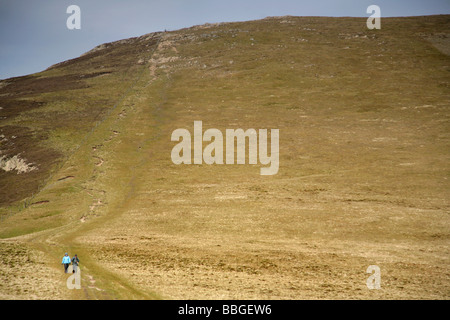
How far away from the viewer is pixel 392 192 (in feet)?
150

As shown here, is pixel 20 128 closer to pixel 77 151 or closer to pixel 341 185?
pixel 77 151

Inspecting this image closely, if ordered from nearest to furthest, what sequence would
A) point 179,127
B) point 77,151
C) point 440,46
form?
point 77,151 < point 179,127 < point 440,46

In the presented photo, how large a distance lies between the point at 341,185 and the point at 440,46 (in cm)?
7846

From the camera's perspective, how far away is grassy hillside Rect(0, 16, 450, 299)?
29.6m

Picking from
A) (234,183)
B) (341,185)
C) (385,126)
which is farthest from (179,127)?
(385,126)

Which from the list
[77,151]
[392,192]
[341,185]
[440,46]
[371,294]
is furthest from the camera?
[440,46]
